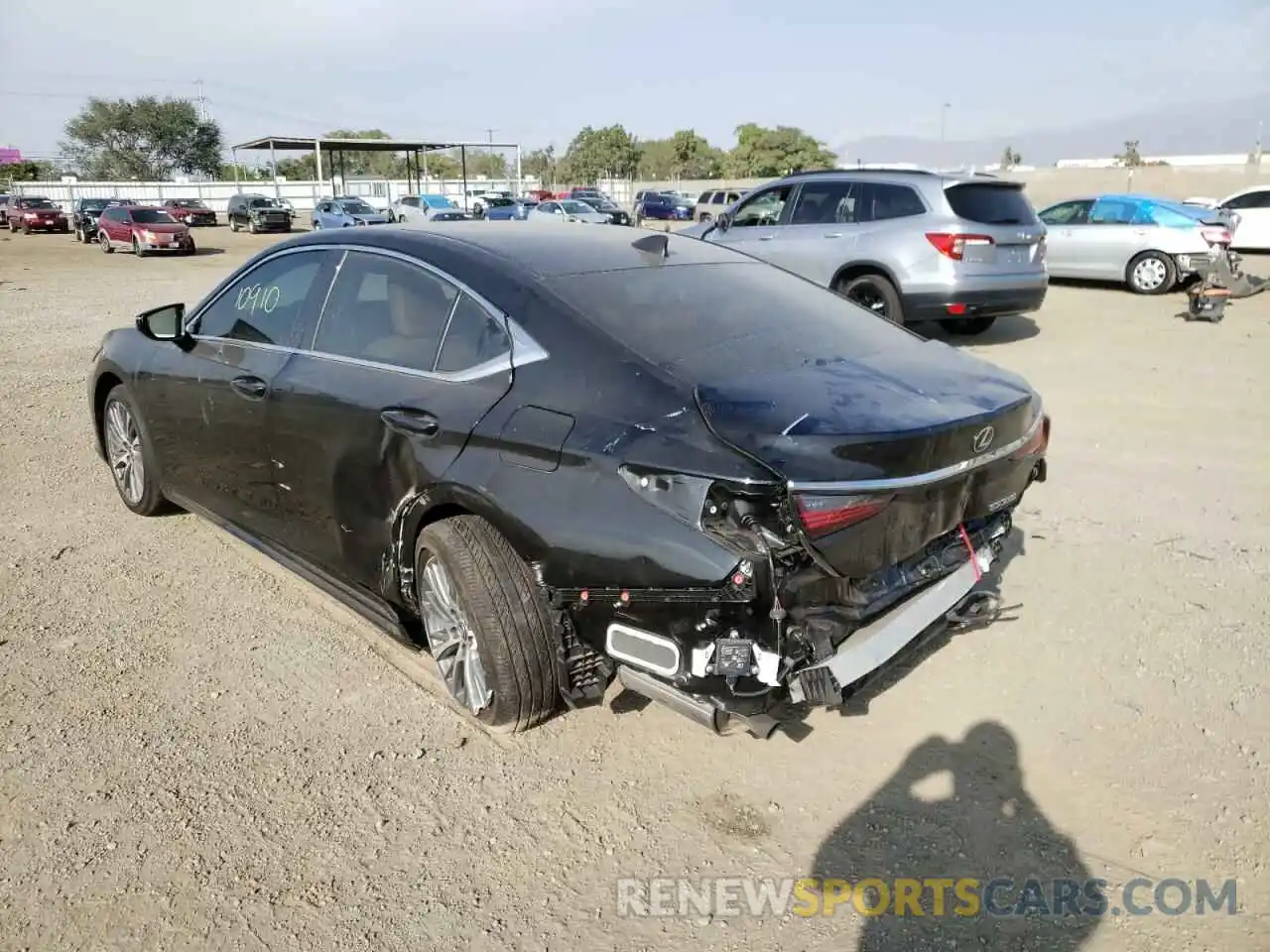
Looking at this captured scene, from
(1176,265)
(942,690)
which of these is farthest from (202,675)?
(1176,265)

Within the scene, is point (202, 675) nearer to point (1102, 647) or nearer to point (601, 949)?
point (601, 949)

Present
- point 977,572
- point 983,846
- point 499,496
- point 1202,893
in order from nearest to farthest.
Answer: point 1202,893 < point 983,846 < point 499,496 < point 977,572

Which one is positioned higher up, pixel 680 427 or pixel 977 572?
pixel 680 427

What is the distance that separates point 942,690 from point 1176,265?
13.7m

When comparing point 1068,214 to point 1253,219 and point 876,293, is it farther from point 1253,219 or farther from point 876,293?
point 1253,219

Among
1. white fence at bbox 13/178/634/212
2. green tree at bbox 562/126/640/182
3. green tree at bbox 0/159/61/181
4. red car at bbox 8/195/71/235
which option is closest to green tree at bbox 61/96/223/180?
green tree at bbox 0/159/61/181

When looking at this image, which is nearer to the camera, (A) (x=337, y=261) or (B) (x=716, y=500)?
(B) (x=716, y=500)

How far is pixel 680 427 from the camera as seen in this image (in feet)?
8.45

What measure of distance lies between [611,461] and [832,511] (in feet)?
2.03

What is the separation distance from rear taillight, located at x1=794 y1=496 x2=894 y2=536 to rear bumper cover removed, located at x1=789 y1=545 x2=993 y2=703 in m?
0.39

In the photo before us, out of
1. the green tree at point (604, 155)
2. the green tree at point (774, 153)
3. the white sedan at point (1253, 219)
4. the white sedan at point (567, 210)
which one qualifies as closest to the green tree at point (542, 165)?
the green tree at point (604, 155)

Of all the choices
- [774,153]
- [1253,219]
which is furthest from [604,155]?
[1253,219]

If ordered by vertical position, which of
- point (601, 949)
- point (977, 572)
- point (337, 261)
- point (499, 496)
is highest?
point (337, 261)

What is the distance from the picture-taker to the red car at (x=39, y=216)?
3922 cm
